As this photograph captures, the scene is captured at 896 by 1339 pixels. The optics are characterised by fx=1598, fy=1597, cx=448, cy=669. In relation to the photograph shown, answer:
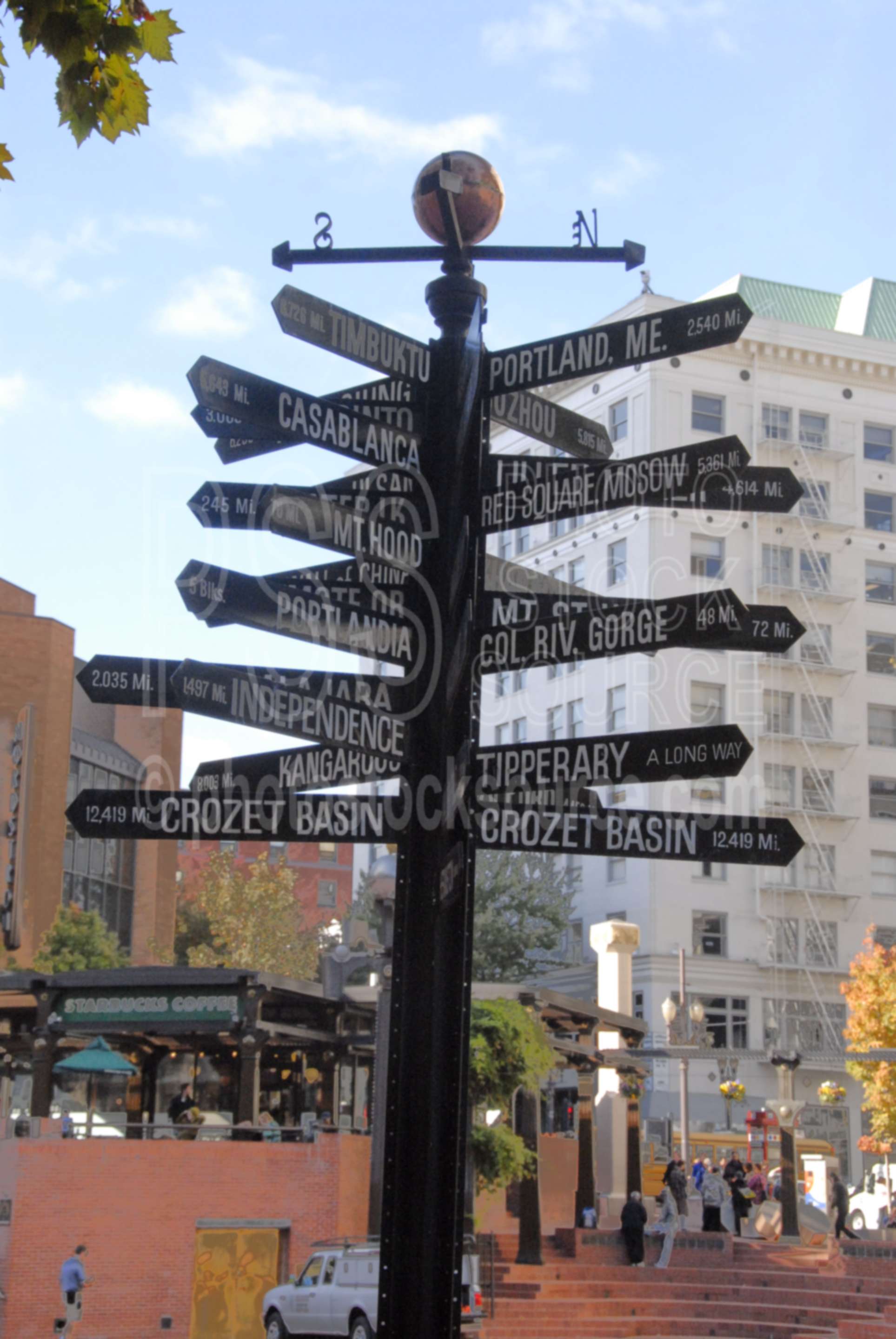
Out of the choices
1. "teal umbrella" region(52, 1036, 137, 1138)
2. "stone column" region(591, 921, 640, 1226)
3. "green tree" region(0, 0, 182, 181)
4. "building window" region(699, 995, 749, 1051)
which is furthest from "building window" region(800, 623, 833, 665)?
"green tree" region(0, 0, 182, 181)

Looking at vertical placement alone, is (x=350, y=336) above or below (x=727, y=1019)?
above

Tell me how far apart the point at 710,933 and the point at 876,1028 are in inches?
551

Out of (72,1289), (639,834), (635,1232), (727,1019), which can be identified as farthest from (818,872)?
(639,834)

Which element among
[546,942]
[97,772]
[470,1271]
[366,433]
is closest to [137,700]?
[366,433]

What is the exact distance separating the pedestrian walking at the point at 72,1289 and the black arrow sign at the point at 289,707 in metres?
17.4

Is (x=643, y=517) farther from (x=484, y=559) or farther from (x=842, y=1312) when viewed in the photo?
(x=484, y=559)

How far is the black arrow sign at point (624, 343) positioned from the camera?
612cm

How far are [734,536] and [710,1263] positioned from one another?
3309cm

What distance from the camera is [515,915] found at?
50344 mm

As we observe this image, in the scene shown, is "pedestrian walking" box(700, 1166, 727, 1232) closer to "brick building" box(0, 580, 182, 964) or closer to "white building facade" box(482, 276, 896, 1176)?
"brick building" box(0, 580, 182, 964)

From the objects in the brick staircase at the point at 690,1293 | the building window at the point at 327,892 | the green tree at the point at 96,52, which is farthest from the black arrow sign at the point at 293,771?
the building window at the point at 327,892

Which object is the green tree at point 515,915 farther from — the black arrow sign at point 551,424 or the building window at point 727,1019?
the black arrow sign at point 551,424

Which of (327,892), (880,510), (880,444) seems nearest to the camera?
(880,510)

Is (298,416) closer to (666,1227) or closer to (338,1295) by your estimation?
(338,1295)
